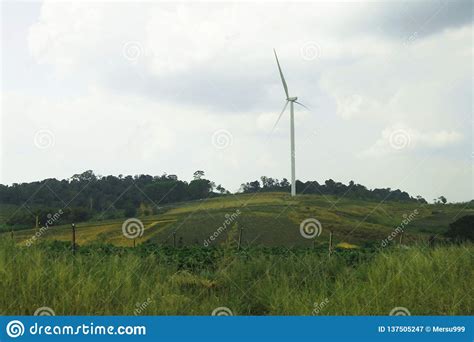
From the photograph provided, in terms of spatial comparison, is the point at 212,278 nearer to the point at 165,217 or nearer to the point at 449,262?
the point at 449,262

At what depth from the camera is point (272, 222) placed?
25.6 meters

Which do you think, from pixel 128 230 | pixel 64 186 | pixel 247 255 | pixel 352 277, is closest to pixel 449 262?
pixel 352 277

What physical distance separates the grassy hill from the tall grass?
2.71 metres

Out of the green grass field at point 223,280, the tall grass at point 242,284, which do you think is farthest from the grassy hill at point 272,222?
the tall grass at point 242,284

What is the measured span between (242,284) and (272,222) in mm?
13019

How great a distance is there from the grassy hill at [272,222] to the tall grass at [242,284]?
2712 millimetres

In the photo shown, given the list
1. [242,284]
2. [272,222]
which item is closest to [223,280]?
[242,284]

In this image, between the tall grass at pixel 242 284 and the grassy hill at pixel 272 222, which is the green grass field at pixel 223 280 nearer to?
the tall grass at pixel 242 284

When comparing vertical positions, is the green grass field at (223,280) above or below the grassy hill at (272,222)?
below

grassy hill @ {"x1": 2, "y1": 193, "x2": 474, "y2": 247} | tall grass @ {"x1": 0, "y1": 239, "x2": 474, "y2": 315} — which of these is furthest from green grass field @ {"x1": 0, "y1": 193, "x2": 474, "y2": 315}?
grassy hill @ {"x1": 2, "y1": 193, "x2": 474, "y2": 247}

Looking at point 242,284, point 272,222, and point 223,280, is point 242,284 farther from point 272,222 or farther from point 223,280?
point 272,222

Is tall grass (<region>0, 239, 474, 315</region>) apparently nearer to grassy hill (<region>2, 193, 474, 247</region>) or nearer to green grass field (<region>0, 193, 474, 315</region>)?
green grass field (<region>0, 193, 474, 315</region>)

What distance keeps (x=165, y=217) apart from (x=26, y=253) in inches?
464

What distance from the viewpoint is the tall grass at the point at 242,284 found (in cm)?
1023
